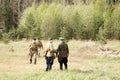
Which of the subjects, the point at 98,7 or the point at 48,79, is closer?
the point at 48,79

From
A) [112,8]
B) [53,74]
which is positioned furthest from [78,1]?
[53,74]

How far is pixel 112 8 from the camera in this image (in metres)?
77.6

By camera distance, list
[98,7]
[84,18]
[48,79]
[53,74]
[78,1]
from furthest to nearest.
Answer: [78,1] < [98,7] < [84,18] < [53,74] < [48,79]

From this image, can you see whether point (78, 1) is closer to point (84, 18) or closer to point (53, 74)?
point (84, 18)

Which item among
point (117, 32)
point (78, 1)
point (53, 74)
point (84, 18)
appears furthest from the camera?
point (78, 1)

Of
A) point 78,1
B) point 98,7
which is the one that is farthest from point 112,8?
point 78,1

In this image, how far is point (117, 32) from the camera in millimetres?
69875

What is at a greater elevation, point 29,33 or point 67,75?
point 67,75

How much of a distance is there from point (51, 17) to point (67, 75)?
56644 mm

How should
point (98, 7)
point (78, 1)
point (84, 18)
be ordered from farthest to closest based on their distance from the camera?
point (78, 1) → point (98, 7) → point (84, 18)

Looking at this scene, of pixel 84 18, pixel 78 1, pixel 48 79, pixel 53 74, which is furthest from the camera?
pixel 78 1

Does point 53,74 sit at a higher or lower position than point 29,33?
higher

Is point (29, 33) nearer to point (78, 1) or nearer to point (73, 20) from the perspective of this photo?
point (73, 20)

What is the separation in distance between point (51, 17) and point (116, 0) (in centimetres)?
1653
